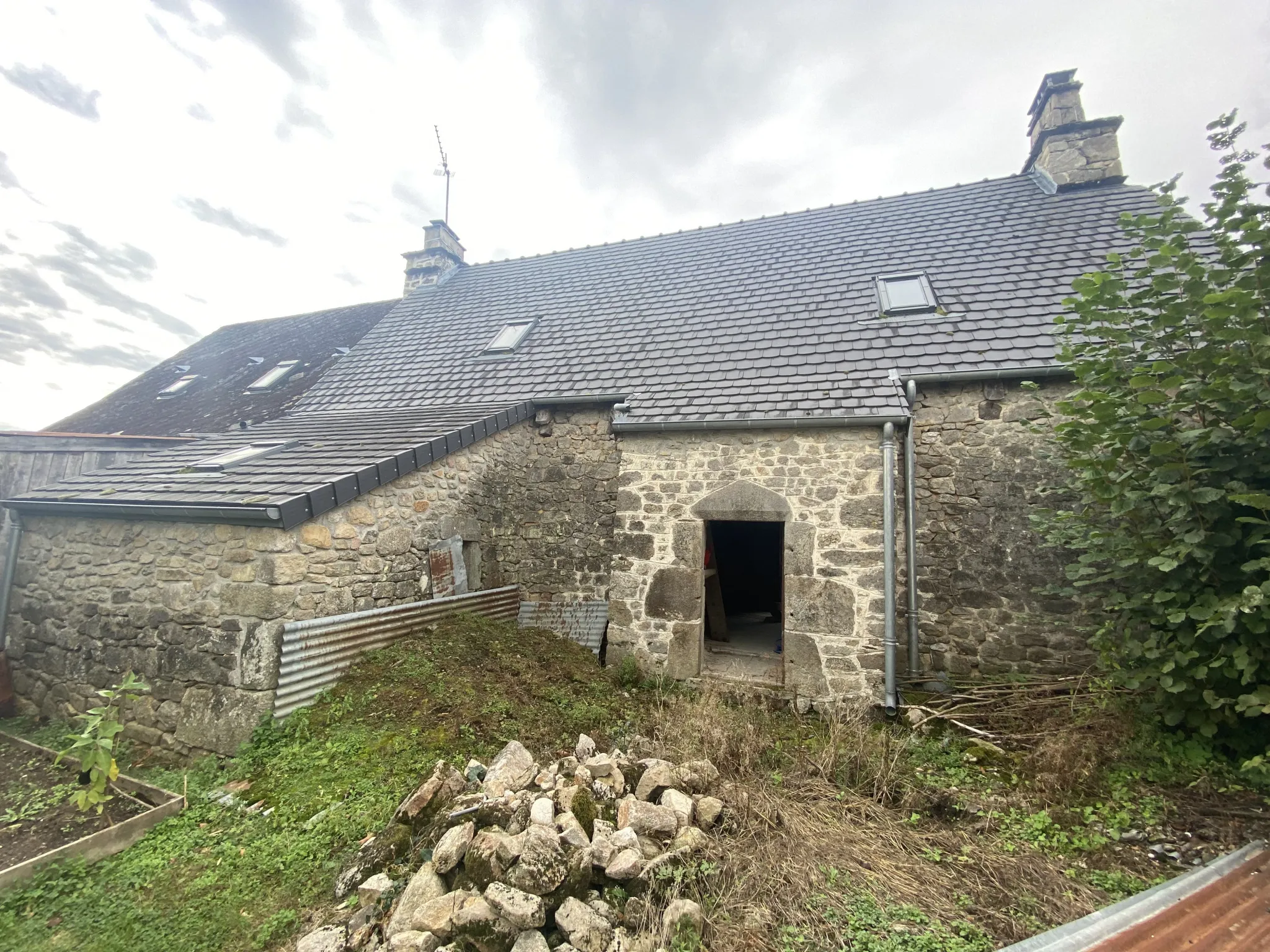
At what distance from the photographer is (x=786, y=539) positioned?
5.54 meters

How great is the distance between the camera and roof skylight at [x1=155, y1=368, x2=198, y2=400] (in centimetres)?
1377

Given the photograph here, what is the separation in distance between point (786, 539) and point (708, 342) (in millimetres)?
3030

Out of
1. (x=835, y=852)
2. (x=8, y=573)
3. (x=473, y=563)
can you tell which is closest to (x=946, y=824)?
(x=835, y=852)

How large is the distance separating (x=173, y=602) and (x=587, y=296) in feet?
23.9

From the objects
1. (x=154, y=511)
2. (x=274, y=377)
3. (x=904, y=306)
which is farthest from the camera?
(x=274, y=377)

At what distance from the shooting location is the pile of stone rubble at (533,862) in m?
2.34

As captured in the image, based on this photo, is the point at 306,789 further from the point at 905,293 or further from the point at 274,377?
the point at 274,377

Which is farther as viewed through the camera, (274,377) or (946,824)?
(274,377)

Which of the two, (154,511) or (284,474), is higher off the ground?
(284,474)

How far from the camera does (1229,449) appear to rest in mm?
3139

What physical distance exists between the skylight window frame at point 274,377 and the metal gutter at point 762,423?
32.9 ft

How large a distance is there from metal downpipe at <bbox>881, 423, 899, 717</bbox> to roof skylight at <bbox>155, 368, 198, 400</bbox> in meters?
16.7

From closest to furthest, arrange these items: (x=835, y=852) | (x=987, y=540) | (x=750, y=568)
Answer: (x=835, y=852) → (x=987, y=540) → (x=750, y=568)

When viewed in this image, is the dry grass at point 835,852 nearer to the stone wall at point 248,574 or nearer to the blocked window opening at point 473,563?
the stone wall at point 248,574
